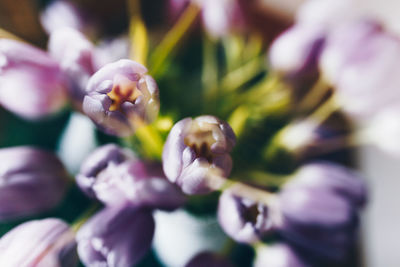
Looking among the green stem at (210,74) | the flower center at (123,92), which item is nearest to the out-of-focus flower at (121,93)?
the flower center at (123,92)

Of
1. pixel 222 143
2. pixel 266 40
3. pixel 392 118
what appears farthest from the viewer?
pixel 266 40

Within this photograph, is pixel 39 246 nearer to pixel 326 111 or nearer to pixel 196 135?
pixel 196 135

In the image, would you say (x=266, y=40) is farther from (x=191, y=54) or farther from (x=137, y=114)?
(x=137, y=114)

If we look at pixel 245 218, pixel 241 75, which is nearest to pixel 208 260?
pixel 245 218

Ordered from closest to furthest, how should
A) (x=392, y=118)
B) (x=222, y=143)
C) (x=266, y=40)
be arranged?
(x=222, y=143), (x=392, y=118), (x=266, y=40)

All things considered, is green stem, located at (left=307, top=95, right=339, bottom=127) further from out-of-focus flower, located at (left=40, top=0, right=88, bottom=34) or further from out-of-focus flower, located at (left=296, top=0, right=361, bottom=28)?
out-of-focus flower, located at (left=40, top=0, right=88, bottom=34)

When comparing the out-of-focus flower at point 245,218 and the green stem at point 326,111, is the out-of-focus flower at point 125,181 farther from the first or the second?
the green stem at point 326,111

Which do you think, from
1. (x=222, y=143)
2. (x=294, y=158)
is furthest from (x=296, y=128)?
(x=222, y=143)
